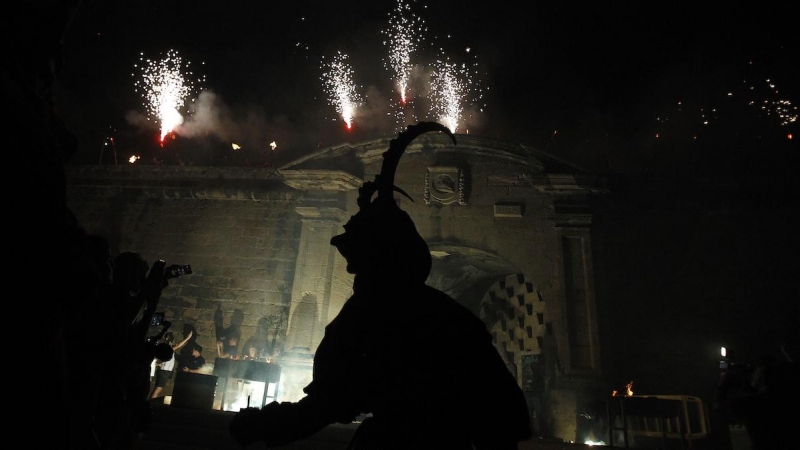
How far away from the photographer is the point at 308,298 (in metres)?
9.95

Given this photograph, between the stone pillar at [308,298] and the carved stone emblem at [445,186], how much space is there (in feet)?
7.76

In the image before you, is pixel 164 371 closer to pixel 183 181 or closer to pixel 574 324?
pixel 183 181

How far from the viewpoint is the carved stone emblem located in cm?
1016

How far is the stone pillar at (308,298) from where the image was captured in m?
9.12

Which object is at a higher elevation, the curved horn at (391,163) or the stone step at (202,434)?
the curved horn at (391,163)

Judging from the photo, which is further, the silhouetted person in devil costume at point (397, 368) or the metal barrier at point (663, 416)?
the metal barrier at point (663, 416)

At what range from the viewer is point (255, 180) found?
12391mm

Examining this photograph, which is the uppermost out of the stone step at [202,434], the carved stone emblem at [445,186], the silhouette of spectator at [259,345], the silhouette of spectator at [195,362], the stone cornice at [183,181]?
the stone cornice at [183,181]

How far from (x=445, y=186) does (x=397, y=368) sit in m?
9.04

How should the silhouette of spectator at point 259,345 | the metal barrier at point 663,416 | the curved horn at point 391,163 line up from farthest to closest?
the silhouette of spectator at point 259,345 → the metal barrier at point 663,416 → the curved horn at point 391,163

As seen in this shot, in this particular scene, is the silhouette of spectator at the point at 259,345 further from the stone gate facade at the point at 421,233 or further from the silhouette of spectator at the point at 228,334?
the silhouette of spectator at the point at 228,334

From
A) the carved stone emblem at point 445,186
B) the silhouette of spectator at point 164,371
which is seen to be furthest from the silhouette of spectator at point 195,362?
the carved stone emblem at point 445,186

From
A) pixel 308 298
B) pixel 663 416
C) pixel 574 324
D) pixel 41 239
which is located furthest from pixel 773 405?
pixel 308 298

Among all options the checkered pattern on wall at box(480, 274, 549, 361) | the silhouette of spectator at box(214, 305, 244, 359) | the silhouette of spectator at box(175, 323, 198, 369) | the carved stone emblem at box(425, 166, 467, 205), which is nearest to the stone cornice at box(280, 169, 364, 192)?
the carved stone emblem at box(425, 166, 467, 205)
